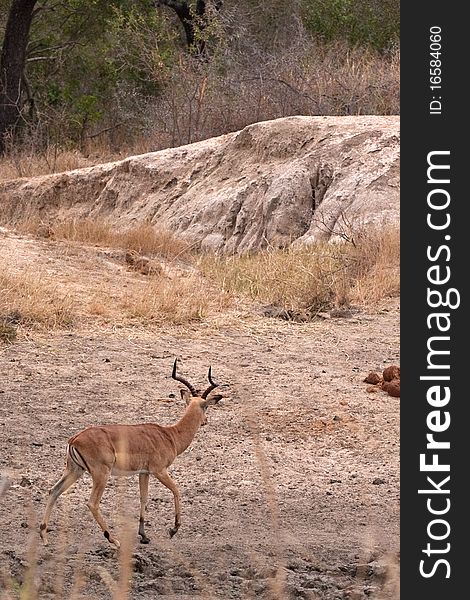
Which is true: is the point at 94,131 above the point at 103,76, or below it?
below

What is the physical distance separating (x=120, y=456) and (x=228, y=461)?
1876mm

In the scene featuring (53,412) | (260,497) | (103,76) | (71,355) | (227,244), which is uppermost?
(103,76)

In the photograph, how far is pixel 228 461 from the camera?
7.53m

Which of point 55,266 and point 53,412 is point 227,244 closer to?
point 55,266

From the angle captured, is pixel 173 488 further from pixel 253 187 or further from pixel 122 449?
pixel 253 187

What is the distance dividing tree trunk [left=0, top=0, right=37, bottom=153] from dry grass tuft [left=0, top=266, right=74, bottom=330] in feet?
37.6

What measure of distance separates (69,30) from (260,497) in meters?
21.5

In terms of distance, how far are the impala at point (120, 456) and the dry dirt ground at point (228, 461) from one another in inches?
6.0

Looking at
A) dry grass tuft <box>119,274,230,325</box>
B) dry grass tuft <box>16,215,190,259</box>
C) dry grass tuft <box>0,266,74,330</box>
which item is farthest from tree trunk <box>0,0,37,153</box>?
dry grass tuft <box>0,266,74,330</box>

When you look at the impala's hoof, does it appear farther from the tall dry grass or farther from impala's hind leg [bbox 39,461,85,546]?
the tall dry grass

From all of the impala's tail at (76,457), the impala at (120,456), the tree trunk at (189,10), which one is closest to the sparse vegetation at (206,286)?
the impala at (120,456)

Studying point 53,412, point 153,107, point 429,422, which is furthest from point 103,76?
point 429,422

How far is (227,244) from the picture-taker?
634 inches

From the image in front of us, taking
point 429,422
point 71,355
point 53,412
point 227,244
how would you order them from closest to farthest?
point 429,422, point 53,412, point 71,355, point 227,244
